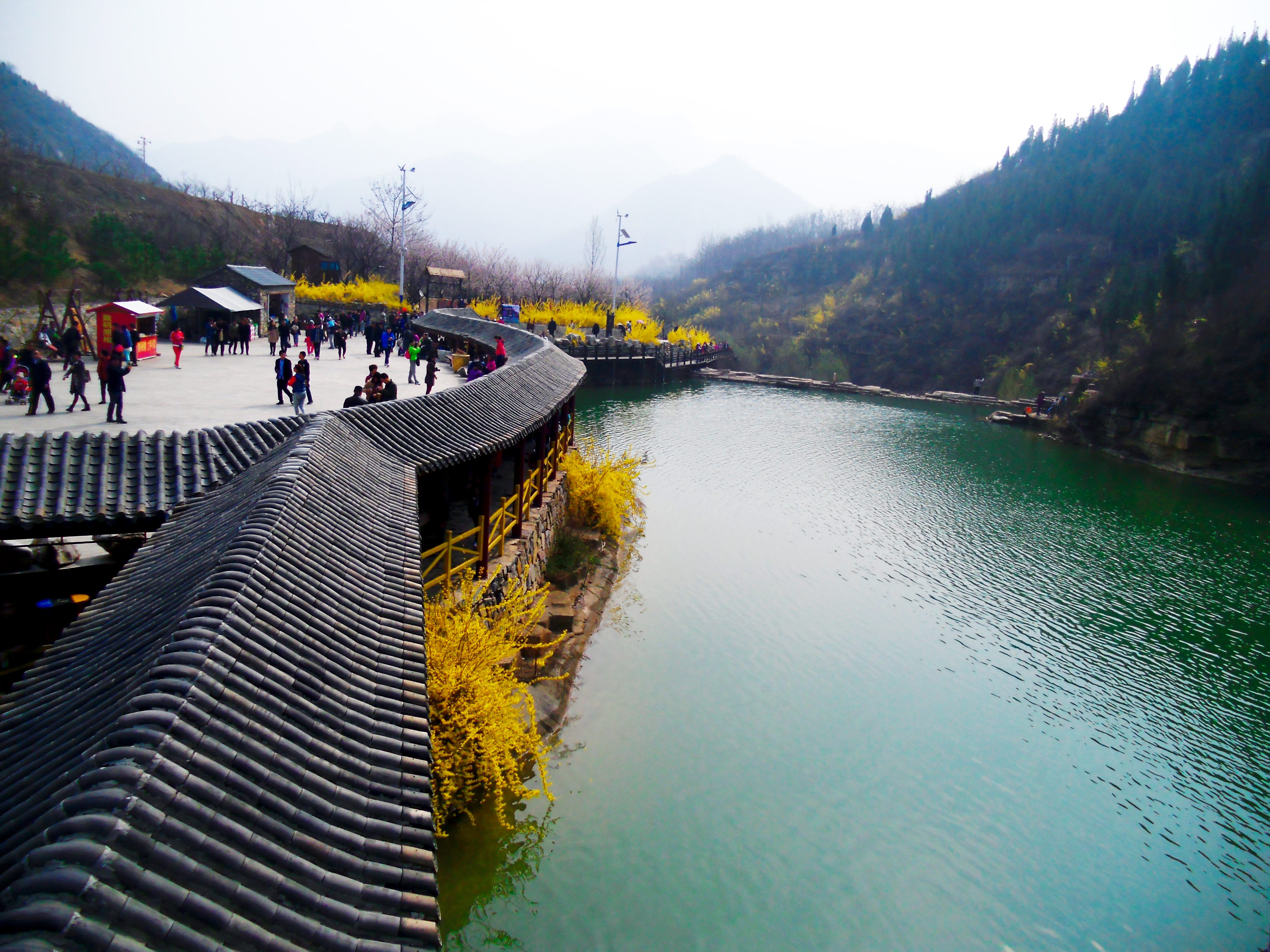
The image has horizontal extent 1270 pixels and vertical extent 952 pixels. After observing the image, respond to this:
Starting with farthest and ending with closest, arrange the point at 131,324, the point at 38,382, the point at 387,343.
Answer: the point at 387,343
the point at 131,324
the point at 38,382

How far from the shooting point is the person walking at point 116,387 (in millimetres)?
13852

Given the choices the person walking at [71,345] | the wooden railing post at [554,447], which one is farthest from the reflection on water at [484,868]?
the person walking at [71,345]

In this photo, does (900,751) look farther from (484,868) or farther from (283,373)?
(283,373)

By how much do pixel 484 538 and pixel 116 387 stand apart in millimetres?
7795

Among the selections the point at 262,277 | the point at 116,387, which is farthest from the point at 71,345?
the point at 262,277

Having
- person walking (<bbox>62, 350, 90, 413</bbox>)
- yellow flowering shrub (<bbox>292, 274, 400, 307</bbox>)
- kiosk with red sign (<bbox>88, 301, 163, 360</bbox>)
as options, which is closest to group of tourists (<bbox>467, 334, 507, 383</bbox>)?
person walking (<bbox>62, 350, 90, 413</bbox>)

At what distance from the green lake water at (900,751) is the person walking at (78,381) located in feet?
35.4

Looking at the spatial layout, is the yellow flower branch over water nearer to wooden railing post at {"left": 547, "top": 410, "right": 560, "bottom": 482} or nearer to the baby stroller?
wooden railing post at {"left": 547, "top": 410, "right": 560, "bottom": 482}

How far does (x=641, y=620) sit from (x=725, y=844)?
6096 millimetres

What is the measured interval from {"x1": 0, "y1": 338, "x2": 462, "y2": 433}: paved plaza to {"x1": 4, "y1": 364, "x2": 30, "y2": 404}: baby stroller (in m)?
0.19

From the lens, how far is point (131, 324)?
21328 millimetres

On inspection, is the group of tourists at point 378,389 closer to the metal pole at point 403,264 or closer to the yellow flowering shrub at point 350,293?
the metal pole at point 403,264

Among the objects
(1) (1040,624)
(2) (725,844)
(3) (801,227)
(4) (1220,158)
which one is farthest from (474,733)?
(3) (801,227)

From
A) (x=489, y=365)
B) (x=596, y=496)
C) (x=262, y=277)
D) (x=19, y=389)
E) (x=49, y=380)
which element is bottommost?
(x=596, y=496)
